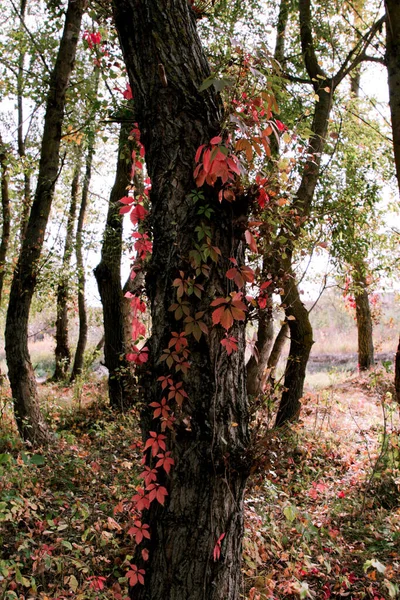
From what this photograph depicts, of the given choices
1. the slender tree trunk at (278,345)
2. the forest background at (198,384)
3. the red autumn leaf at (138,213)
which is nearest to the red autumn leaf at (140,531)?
the forest background at (198,384)

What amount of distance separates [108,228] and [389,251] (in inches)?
290

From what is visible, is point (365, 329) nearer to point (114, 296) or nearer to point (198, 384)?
point (114, 296)

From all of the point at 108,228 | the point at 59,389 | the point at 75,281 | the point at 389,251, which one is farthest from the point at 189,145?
the point at 389,251

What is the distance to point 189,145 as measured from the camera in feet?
7.83

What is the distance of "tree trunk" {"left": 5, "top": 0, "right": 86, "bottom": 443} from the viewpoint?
5.82 metres

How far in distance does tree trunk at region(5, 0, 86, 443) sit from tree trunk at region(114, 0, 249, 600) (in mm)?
3713

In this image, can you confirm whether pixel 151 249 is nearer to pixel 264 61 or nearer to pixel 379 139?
pixel 264 61

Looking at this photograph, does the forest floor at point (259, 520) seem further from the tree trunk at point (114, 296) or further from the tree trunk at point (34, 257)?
the tree trunk at point (114, 296)

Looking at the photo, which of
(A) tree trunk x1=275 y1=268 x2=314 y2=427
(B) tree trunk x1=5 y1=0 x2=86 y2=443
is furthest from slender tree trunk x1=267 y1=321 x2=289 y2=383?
(B) tree trunk x1=5 y1=0 x2=86 y2=443

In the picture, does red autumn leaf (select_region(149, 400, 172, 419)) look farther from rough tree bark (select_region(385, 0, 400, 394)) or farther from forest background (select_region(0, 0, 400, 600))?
rough tree bark (select_region(385, 0, 400, 394))

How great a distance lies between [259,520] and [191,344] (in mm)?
2403

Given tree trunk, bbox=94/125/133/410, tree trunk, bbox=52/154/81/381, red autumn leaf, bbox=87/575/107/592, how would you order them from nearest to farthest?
red autumn leaf, bbox=87/575/107/592, tree trunk, bbox=94/125/133/410, tree trunk, bbox=52/154/81/381

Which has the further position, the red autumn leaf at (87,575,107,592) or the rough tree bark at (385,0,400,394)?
the rough tree bark at (385,0,400,394)

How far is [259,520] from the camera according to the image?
13.3 feet
